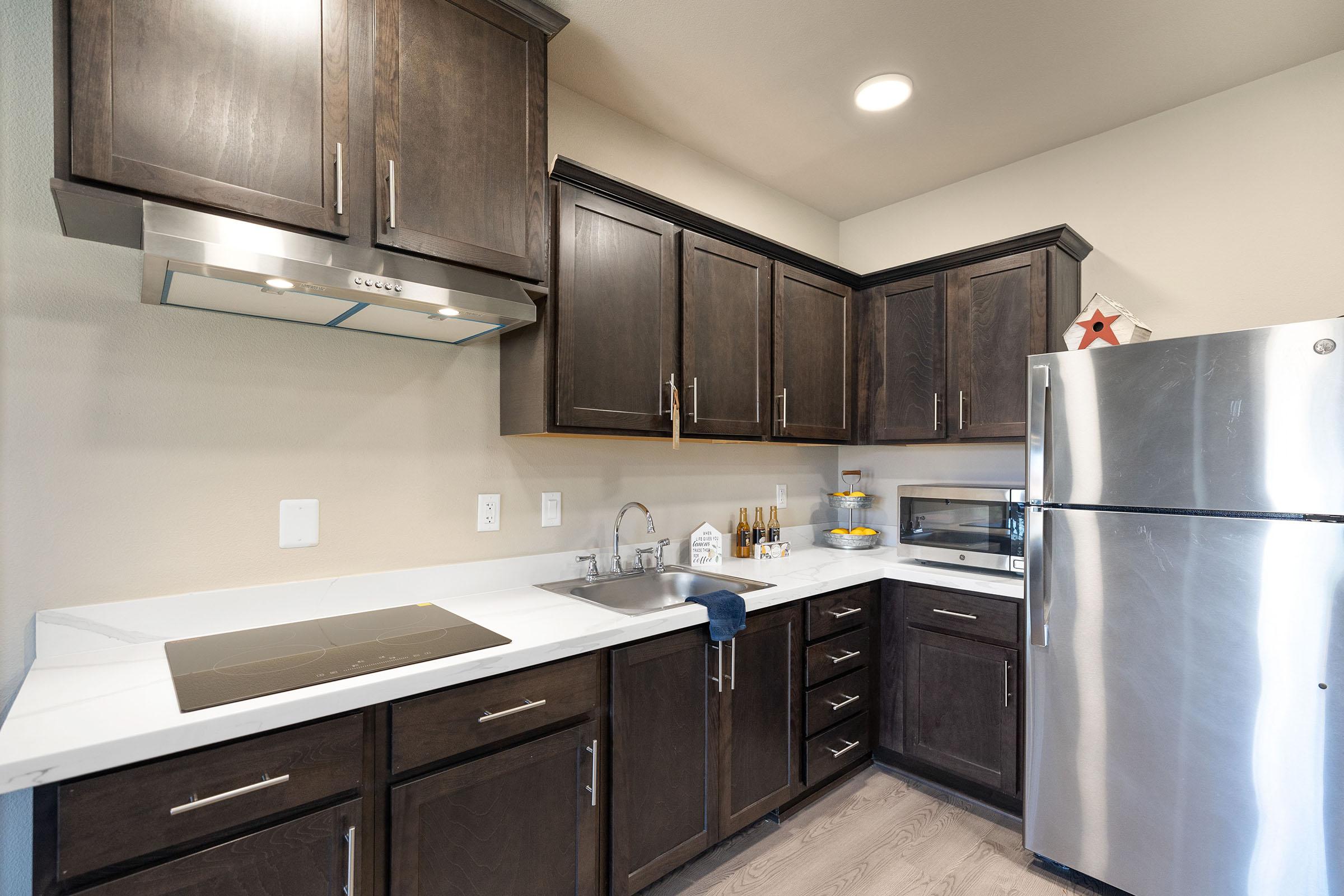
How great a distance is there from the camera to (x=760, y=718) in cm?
213

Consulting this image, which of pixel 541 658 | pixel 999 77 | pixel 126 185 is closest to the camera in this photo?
pixel 126 185

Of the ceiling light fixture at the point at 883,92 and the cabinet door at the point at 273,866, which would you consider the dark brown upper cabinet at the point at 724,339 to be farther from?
the cabinet door at the point at 273,866

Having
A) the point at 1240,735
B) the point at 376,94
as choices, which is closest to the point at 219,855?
the point at 376,94

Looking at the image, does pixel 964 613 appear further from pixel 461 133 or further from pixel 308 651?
pixel 461 133

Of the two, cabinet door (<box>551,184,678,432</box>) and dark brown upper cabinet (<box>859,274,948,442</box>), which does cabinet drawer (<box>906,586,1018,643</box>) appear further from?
cabinet door (<box>551,184,678,432</box>)

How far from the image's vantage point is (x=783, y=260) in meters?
2.70

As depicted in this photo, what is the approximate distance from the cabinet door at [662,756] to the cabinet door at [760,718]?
6 centimetres

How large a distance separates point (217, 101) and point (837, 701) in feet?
8.48

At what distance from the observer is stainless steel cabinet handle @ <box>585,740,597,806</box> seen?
5.36 ft

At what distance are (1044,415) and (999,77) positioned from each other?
122 cm

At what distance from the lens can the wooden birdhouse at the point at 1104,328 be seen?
2.19 m

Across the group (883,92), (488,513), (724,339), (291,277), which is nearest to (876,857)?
(488,513)

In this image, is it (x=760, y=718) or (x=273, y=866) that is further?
(x=760, y=718)

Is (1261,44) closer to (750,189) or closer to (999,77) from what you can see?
(999,77)
